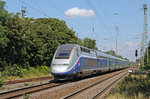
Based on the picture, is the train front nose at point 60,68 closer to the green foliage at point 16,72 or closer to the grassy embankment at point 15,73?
the grassy embankment at point 15,73

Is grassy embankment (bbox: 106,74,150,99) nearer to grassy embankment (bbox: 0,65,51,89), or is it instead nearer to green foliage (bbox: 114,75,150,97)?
green foliage (bbox: 114,75,150,97)

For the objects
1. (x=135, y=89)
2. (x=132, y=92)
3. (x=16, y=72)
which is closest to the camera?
(x=132, y=92)

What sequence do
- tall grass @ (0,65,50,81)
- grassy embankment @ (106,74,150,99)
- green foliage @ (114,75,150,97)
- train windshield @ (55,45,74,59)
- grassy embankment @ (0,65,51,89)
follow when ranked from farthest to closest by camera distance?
tall grass @ (0,65,50,81) < grassy embankment @ (0,65,51,89) < train windshield @ (55,45,74,59) < green foliage @ (114,75,150,97) < grassy embankment @ (106,74,150,99)

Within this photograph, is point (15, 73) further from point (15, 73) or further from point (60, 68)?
point (60, 68)

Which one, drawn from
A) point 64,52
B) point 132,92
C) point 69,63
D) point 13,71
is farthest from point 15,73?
point 132,92

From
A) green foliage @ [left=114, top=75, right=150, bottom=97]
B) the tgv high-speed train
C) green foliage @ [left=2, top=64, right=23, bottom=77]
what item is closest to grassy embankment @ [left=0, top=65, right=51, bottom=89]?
green foliage @ [left=2, top=64, right=23, bottom=77]

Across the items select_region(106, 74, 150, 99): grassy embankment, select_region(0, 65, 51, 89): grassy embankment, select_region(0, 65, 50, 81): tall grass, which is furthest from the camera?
select_region(0, 65, 50, 81): tall grass

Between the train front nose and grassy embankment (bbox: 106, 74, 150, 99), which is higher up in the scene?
the train front nose

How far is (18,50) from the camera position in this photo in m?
24.0

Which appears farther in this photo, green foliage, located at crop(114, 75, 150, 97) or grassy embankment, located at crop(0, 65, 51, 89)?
grassy embankment, located at crop(0, 65, 51, 89)

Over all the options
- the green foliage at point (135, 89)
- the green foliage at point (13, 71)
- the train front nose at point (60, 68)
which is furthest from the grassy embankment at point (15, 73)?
the green foliage at point (135, 89)

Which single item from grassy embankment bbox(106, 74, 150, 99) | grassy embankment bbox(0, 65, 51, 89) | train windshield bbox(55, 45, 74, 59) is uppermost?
train windshield bbox(55, 45, 74, 59)

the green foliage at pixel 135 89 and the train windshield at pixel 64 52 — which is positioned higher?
the train windshield at pixel 64 52

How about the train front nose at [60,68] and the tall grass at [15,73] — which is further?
the tall grass at [15,73]
